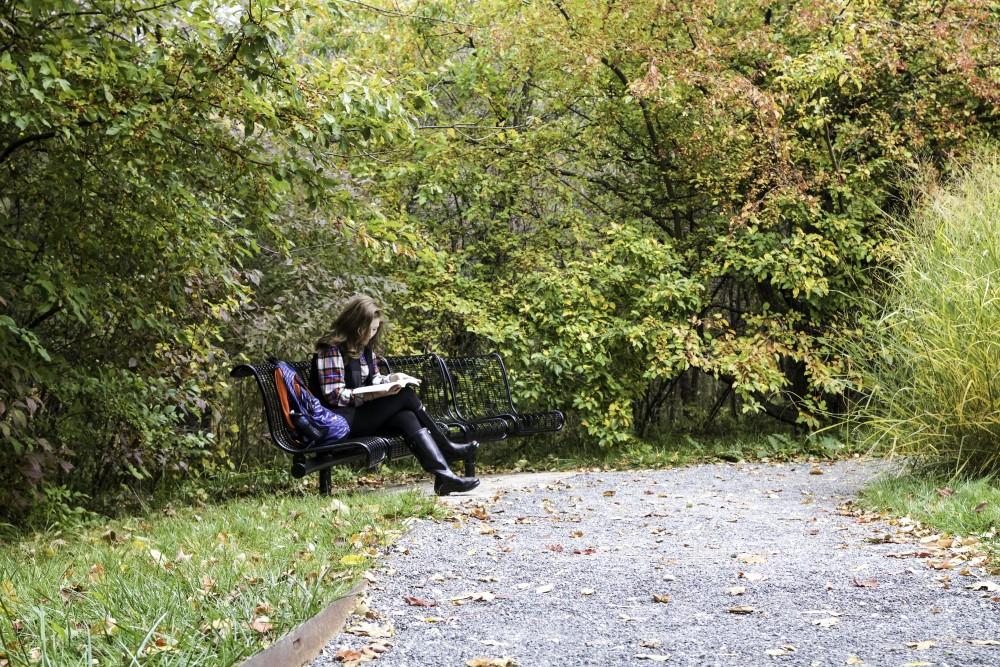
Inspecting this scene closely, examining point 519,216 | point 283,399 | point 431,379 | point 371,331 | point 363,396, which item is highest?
point 519,216

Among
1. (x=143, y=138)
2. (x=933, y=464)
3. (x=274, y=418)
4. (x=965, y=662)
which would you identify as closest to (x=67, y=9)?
(x=143, y=138)

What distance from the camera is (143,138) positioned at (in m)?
5.06

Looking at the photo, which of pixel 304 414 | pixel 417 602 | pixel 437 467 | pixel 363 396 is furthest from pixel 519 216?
pixel 417 602

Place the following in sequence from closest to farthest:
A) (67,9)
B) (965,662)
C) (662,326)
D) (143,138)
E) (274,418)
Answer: (965,662) → (67,9) → (143,138) → (274,418) → (662,326)

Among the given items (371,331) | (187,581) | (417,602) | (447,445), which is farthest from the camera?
(447,445)

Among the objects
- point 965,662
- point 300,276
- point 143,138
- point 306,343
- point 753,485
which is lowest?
point 753,485

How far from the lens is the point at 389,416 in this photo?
647 centimetres

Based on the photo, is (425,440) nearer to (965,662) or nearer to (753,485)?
(753,485)

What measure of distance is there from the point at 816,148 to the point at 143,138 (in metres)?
6.45

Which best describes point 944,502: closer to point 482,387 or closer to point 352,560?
point 352,560

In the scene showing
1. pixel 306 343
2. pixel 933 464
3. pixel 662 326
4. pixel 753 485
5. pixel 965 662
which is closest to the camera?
pixel 965 662

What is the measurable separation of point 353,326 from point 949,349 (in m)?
3.57

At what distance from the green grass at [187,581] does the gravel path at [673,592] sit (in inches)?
7.7

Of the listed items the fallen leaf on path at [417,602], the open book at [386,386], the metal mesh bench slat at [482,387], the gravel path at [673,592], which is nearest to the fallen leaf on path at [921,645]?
the gravel path at [673,592]
